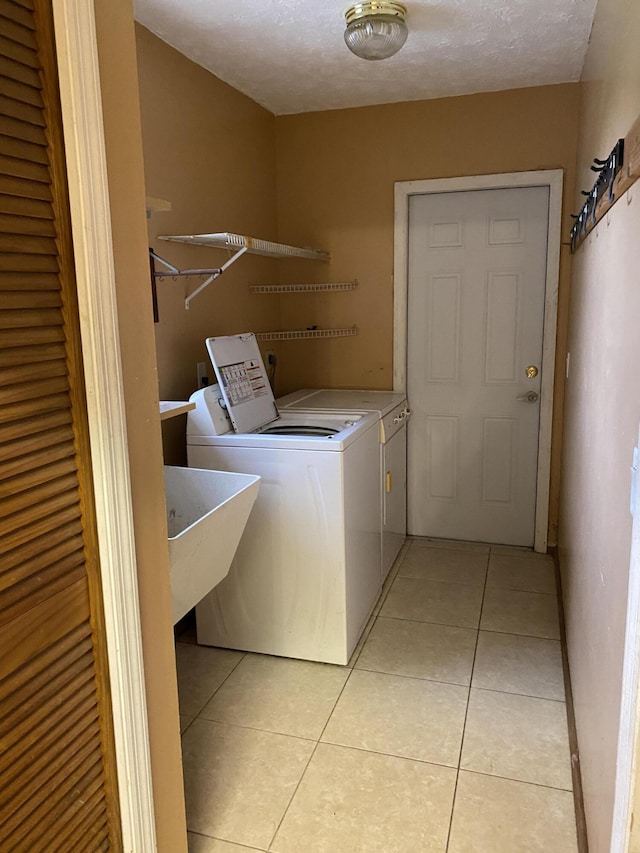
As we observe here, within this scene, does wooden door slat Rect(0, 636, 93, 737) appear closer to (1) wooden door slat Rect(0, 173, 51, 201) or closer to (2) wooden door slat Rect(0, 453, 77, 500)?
(2) wooden door slat Rect(0, 453, 77, 500)

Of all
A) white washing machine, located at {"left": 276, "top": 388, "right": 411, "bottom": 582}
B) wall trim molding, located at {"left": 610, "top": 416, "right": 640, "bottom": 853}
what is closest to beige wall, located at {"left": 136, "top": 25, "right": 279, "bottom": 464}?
white washing machine, located at {"left": 276, "top": 388, "right": 411, "bottom": 582}

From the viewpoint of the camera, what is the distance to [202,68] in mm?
2799

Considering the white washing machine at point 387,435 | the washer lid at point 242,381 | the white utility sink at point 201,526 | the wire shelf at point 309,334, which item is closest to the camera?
the white utility sink at point 201,526

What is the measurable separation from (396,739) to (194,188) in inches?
90.6

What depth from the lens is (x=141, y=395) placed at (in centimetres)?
128

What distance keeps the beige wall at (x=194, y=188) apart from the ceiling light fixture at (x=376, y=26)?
2.44 ft

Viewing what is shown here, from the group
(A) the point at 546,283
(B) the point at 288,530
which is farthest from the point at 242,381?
(A) the point at 546,283

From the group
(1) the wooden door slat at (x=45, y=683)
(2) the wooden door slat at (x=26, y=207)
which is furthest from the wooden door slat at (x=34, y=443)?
(1) the wooden door slat at (x=45, y=683)

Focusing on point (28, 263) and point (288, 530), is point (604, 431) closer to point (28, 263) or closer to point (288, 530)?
point (288, 530)

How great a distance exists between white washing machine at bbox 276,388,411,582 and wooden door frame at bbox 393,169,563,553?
320 millimetres

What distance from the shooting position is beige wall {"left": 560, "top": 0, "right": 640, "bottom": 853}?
4.23 ft

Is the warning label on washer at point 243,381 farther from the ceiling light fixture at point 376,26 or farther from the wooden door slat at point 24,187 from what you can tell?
the wooden door slat at point 24,187

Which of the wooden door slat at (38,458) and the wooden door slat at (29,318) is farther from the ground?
the wooden door slat at (29,318)

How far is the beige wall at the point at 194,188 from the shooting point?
2504 millimetres
